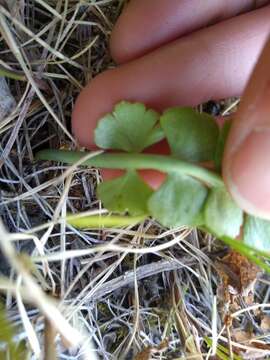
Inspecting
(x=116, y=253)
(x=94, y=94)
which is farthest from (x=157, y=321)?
(x=94, y=94)

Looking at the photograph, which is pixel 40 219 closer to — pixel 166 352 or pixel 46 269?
pixel 46 269

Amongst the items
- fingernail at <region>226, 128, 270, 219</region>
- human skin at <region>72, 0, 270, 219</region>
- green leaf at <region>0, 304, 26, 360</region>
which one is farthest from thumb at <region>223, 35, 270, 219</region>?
green leaf at <region>0, 304, 26, 360</region>

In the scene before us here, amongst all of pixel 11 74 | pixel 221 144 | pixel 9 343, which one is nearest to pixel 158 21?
pixel 11 74

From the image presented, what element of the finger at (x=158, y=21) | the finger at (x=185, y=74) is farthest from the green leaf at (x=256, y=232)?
the finger at (x=158, y=21)

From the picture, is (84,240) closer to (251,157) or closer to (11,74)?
(11,74)

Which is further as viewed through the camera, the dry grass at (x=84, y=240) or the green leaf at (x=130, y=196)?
the dry grass at (x=84, y=240)

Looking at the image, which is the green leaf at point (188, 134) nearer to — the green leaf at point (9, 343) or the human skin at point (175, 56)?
Result: the human skin at point (175, 56)
